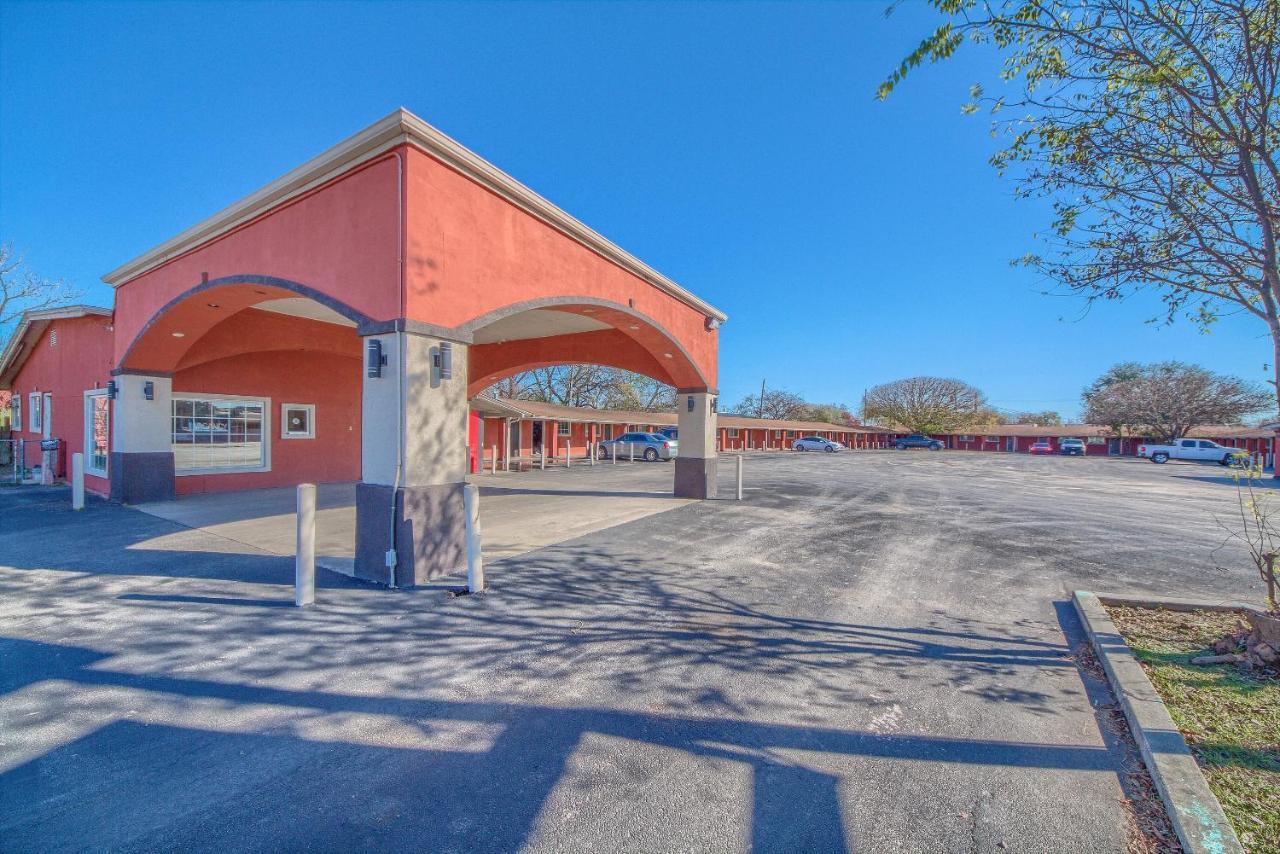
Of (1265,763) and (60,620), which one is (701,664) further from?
(60,620)

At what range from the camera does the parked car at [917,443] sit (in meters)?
47.5

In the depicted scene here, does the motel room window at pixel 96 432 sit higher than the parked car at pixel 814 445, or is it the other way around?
the motel room window at pixel 96 432

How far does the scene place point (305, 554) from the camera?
4.75 metres

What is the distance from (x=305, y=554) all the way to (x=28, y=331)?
51.2ft

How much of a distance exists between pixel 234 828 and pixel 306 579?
9.57 feet

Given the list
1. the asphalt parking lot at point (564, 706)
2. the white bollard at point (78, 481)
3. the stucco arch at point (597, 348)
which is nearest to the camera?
the asphalt parking lot at point (564, 706)

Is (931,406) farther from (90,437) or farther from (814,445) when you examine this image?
(90,437)

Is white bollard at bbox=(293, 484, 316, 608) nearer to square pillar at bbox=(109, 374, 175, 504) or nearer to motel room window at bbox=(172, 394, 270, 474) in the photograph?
square pillar at bbox=(109, 374, 175, 504)

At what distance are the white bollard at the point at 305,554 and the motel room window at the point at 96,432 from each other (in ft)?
32.2

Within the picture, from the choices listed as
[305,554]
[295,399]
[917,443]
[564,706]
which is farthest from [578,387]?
[564,706]

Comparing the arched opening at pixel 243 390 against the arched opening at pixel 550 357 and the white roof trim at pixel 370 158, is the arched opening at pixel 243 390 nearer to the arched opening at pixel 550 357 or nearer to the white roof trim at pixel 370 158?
the white roof trim at pixel 370 158

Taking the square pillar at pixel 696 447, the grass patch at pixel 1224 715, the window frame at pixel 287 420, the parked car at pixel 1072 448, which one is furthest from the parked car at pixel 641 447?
the parked car at pixel 1072 448

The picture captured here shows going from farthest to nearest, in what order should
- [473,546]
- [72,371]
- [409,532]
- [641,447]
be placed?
[641,447] < [72,371] < [409,532] < [473,546]

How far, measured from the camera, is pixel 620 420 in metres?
28.8
